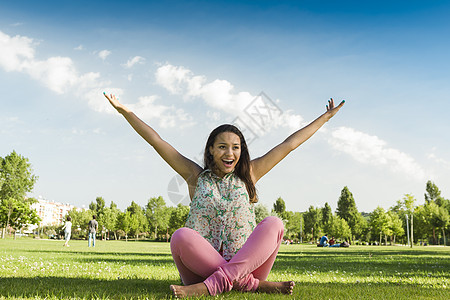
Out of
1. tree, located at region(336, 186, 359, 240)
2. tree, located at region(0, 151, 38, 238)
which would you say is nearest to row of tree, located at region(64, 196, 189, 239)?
tree, located at region(0, 151, 38, 238)

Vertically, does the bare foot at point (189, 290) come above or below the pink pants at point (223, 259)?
below

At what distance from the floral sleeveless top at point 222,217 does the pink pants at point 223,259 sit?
22cm

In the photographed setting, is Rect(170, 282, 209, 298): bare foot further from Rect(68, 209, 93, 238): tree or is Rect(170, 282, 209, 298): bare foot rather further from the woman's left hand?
Rect(68, 209, 93, 238): tree

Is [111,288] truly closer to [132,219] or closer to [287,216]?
[132,219]

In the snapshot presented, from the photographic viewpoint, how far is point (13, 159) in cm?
5062

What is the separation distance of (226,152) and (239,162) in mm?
284

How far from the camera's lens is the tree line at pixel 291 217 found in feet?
164

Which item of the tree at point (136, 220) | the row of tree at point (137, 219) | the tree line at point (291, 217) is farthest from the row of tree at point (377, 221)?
the tree at point (136, 220)

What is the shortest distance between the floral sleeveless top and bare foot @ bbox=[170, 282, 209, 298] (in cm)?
49

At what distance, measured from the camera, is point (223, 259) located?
12.0 ft

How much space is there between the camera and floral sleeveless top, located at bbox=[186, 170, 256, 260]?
12.6 ft

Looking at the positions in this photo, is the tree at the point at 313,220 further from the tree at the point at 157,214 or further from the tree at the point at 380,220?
the tree at the point at 157,214

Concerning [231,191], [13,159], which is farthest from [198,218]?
[13,159]

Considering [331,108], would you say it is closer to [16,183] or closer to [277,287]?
[277,287]
